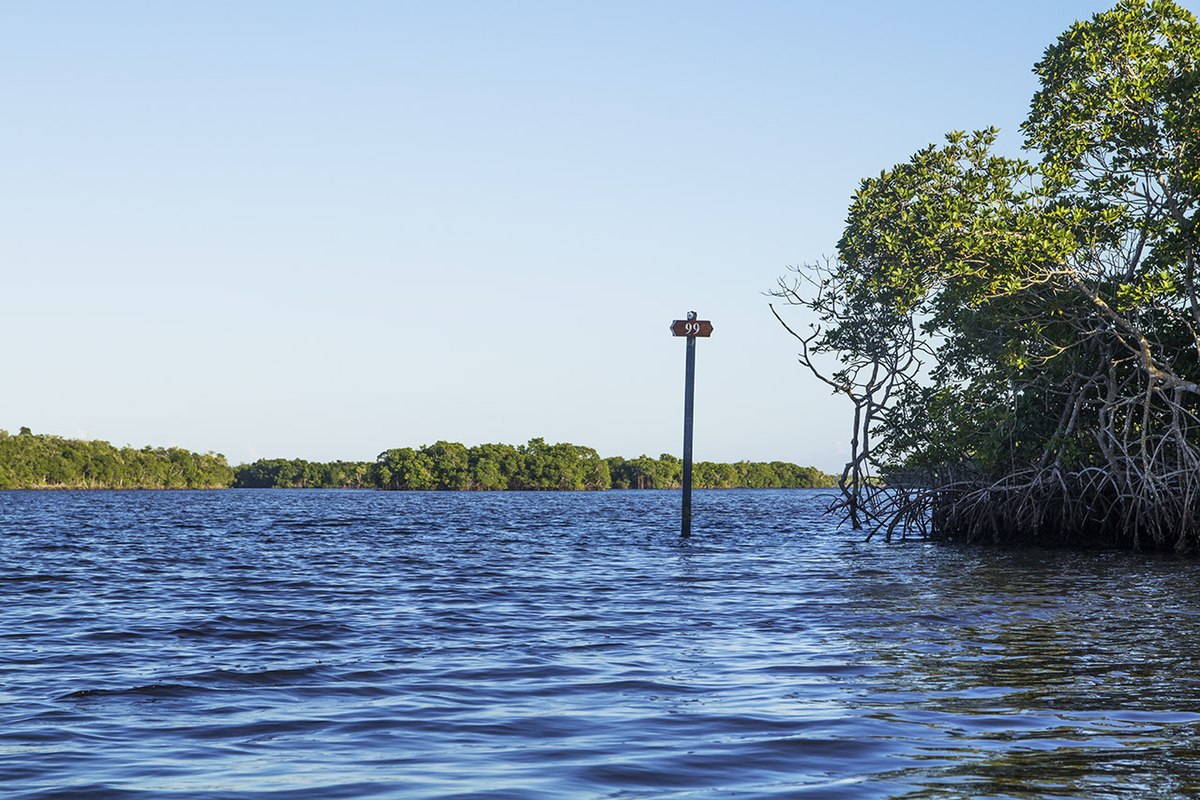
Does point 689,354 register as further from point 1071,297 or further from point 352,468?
point 352,468

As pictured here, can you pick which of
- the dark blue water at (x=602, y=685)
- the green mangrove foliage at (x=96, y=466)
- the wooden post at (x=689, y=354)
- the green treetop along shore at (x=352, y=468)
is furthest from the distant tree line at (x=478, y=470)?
the dark blue water at (x=602, y=685)

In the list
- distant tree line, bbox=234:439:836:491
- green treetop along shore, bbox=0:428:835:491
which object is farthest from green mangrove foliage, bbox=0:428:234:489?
distant tree line, bbox=234:439:836:491

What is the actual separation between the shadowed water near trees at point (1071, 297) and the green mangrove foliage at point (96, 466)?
146545 millimetres

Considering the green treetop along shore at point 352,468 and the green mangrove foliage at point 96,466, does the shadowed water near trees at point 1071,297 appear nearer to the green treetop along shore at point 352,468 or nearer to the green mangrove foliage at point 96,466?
the green treetop along shore at point 352,468

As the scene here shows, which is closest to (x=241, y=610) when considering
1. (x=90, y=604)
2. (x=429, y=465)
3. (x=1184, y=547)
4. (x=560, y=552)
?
(x=90, y=604)

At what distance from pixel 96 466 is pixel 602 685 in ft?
542

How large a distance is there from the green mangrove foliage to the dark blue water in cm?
14805

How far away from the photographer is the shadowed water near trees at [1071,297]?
2173cm

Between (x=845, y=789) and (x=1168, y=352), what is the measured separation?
2111 centimetres

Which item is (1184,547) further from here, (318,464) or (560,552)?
(318,464)

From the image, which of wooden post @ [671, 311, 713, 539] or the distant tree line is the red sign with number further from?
the distant tree line

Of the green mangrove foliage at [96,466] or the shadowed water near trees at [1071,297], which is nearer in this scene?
the shadowed water near trees at [1071,297]

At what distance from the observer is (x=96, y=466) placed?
161 metres

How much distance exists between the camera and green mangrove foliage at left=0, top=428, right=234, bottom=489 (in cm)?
15275
